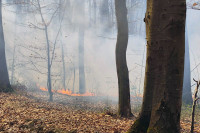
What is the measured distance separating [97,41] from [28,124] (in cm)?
2226

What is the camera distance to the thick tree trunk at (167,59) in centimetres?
302

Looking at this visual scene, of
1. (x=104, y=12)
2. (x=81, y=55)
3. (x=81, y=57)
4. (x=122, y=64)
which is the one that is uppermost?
(x=104, y=12)

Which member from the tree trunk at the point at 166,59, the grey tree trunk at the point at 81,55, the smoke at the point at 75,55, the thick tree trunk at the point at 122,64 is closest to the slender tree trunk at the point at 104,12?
the grey tree trunk at the point at 81,55

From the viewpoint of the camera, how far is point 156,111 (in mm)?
3193

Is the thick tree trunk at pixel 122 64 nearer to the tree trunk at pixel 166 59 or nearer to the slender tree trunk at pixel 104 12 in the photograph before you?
the tree trunk at pixel 166 59

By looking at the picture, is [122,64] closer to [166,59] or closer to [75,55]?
[166,59]

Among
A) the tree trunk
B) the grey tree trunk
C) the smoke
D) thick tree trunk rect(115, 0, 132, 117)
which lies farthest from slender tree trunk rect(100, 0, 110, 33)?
the tree trunk

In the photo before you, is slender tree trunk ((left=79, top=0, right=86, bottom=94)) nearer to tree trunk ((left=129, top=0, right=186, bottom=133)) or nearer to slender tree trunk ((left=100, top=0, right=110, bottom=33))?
slender tree trunk ((left=100, top=0, right=110, bottom=33))

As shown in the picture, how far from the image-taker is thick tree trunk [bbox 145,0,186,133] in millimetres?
3023

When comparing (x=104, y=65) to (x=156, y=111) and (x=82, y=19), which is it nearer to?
(x=82, y=19)

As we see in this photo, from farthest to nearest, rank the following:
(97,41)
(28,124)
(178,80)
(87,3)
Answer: (97,41) < (87,3) < (28,124) < (178,80)

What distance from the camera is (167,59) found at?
122 inches

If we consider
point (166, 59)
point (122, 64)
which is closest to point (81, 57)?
point (122, 64)

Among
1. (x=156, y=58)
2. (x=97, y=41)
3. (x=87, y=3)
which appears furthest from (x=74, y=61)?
(x=156, y=58)
